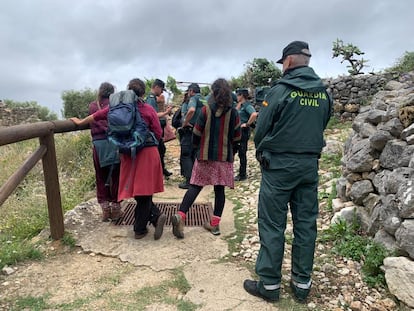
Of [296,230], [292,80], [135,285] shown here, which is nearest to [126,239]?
[135,285]

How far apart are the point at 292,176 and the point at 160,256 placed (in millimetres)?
1607

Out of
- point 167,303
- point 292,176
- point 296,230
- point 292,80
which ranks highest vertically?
point 292,80

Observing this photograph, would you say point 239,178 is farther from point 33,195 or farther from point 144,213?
point 33,195

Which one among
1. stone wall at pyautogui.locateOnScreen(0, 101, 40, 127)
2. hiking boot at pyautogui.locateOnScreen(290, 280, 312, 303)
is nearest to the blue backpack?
hiking boot at pyautogui.locateOnScreen(290, 280, 312, 303)

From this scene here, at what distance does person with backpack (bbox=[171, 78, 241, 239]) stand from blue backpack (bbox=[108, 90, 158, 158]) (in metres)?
0.64

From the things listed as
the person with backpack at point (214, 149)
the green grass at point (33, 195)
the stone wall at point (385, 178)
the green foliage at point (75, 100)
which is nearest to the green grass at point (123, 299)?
the green grass at point (33, 195)

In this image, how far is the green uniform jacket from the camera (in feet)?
8.32

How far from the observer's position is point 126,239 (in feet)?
12.3

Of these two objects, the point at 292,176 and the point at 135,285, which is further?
the point at 135,285

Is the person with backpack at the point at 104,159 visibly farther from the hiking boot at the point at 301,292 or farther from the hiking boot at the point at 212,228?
the hiking boot at the point at 301,292

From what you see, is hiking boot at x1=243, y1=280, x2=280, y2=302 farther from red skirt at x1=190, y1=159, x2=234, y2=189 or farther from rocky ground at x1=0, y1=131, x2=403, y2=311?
red skirt at x1=190, y1=159, x2=234, y2=189

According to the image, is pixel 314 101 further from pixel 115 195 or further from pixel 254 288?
pixel 115 195

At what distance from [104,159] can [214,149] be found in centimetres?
124

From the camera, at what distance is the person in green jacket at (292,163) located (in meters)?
2.55
